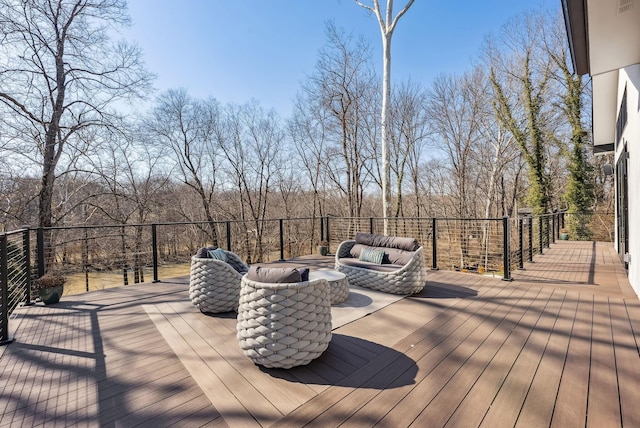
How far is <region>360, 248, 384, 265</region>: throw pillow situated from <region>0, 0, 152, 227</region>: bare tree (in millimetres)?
9001

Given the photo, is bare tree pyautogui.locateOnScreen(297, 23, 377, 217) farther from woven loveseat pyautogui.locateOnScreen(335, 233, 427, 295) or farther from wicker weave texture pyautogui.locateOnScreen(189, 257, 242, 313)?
wicker weave texture pyautogui.locateOnScreen(189, 257, 242, 313)

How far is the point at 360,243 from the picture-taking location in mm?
4918

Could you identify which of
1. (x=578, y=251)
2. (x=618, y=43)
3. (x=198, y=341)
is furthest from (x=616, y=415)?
(x=578, y=251)

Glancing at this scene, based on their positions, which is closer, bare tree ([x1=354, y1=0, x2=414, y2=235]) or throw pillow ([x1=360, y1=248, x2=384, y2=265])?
throw pillow ([x1=360, y1=248, x2=384, y2=265])

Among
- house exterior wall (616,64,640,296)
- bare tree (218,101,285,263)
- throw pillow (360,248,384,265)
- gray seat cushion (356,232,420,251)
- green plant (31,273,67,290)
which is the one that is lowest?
green plant (31,273,67,290)

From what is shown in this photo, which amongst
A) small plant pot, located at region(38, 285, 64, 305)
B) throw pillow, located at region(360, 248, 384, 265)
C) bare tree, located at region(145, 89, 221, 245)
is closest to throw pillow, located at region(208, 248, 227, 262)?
throw pillow, located at region(360, 248, 384, 265)

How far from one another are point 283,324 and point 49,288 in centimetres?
376

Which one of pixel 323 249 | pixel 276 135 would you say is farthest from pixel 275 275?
pixel 276 135

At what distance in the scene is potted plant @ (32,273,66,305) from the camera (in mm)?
3709

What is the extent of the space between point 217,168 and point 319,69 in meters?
6.90

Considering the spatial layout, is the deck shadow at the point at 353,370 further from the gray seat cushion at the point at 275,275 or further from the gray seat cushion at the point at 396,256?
the gray seat cushion at the point at 396,256

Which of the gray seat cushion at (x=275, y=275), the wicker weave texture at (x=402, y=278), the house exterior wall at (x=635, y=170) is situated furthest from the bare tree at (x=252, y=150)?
the house exterior wall at (x=635, y=170)

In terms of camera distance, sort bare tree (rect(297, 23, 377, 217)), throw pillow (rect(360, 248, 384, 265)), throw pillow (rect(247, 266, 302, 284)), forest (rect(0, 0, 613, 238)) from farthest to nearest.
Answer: bare tree (rect(297, 23, 377, 217)) → forest (rect(0, 0, 613, 238)) → throw pillow (rect(360, 248, 384, 265)) → throw pillow (rect(247, 266, 302, 284))

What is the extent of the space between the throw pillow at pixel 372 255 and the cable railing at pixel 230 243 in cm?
151
